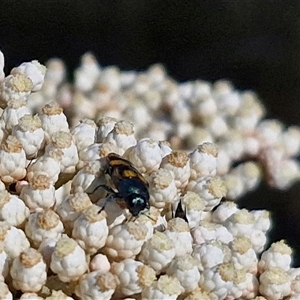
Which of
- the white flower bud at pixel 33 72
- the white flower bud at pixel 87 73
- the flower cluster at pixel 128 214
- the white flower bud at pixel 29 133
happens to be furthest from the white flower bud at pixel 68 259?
the white flower bud at pixel 87 73

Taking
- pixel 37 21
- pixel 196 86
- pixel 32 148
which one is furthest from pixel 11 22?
pixel 32 148

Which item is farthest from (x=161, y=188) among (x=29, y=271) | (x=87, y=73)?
(x=87, y=73)

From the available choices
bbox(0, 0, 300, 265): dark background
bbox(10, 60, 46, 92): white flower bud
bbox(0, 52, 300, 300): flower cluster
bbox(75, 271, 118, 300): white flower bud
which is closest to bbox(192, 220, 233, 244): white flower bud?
bbox(0, 52, 300, 300): flower cluster

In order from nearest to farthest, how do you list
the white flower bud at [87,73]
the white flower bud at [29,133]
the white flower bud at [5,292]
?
the white flower bud at [5,292]
the white flower bud at [29,133]
the white flower bud at [87,73]

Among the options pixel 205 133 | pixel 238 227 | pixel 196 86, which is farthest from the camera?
pixel 196 86

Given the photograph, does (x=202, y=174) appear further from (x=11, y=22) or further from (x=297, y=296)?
(x=11, y=22)

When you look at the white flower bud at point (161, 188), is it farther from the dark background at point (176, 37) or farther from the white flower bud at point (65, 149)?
the dark background at point (176, 37)

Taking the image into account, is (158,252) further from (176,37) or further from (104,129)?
(176,37)
